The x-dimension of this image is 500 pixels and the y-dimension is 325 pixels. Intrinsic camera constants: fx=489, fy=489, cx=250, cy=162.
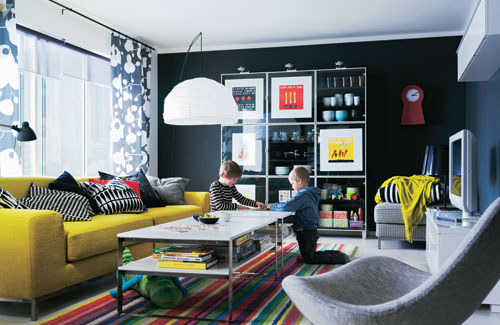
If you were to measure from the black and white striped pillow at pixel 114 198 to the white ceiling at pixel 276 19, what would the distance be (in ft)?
6.91

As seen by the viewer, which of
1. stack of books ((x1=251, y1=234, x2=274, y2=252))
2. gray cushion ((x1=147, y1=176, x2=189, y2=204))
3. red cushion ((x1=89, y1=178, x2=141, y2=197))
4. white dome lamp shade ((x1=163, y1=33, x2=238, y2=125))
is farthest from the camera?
gray cushion ((x1=147, y1=176, x2=189, y2=204))

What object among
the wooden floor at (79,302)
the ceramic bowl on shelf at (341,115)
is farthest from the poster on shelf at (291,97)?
the wooden floor at (79,302)

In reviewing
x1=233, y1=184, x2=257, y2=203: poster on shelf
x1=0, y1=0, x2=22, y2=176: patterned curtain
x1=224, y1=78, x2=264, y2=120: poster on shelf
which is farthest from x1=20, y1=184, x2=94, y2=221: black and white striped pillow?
x1=224, y1=78, x2=264, y2=120: poster on shelf

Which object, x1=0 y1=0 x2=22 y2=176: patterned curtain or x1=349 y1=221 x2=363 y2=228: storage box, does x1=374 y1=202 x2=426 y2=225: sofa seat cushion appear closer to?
x1=349 y1=221 x2=363 y2=228: storage box

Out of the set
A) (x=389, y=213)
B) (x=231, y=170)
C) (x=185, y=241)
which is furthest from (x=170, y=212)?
(x=389, y=213)

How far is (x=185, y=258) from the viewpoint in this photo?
278cm

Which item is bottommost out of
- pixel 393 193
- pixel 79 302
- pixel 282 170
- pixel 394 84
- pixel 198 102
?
pixel 79 302

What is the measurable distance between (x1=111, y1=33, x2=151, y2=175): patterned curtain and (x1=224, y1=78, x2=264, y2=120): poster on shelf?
1.30 meters

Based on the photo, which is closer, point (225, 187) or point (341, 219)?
point (225, 187)

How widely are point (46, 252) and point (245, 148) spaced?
3.95 meters

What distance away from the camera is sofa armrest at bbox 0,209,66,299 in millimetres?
2873

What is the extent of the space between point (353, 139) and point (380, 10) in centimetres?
163

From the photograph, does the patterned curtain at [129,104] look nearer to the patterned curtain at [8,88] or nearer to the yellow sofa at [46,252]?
the patterned curtain at [8,88]

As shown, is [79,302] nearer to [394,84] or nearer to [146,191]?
[146,191]
